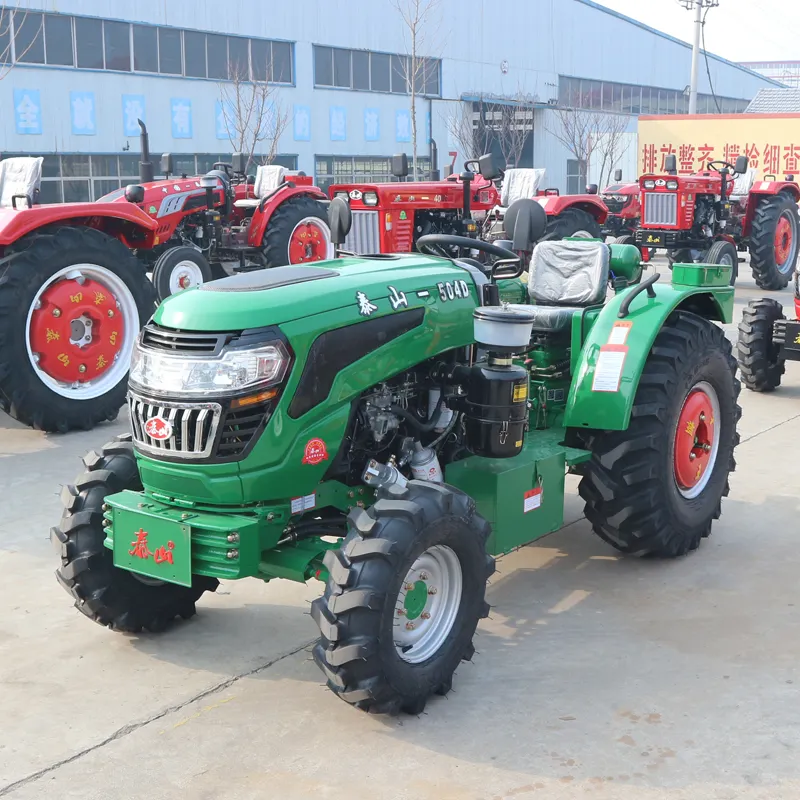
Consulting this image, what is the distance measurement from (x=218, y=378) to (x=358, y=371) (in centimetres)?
50

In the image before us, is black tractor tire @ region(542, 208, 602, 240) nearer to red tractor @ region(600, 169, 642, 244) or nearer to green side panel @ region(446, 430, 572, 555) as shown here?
red tractor @ region(600, 169, 642, 244)

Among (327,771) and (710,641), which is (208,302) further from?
(710,641)

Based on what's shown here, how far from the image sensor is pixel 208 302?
364cm

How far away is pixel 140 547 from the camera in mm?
3664

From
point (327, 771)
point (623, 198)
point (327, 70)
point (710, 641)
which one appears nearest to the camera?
point (327, 771)

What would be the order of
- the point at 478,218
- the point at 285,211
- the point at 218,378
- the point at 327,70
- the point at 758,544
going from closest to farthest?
the point at 218,378 → the point at 758,544 → the point at 285,211 → the point at 478,218 → the point at 327,70

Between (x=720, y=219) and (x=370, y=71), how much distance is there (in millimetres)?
18458

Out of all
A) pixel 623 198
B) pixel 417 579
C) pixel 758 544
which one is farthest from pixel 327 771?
pixel 623 198

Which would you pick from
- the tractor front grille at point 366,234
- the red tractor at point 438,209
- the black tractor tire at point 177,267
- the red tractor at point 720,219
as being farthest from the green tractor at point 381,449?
the red tractor at point 720,219

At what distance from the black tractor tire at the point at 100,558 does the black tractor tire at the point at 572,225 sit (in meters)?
11.5

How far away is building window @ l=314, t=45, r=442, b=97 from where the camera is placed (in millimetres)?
30500

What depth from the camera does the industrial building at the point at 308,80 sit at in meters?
24.0

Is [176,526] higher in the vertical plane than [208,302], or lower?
lower

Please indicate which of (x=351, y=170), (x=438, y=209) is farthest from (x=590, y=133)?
(x=438, y=209)
